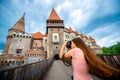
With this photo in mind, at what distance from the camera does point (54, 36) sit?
1217 inches

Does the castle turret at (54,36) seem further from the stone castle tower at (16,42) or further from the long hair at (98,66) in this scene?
the long hair at (98,66)

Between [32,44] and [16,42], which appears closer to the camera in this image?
[16,42]

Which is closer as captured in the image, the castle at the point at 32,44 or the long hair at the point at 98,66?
the long hair at the point at 98,66

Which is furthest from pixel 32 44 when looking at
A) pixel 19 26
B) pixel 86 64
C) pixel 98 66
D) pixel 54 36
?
pixel 98 66

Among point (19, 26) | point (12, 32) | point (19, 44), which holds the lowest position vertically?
point (19, 44)

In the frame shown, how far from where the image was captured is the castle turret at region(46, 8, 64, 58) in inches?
1154

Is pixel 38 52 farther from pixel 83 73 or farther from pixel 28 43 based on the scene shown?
pixel 83 73

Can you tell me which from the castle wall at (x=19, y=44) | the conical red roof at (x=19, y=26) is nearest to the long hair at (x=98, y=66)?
the castle wall at (x=19, y=44)

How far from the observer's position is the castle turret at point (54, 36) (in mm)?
29312

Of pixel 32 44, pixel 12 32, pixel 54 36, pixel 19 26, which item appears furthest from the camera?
pixel 19 26

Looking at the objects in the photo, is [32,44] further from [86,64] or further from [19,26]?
[86,64]

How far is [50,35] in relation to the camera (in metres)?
31.1

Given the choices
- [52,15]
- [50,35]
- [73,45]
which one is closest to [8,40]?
[50,35]

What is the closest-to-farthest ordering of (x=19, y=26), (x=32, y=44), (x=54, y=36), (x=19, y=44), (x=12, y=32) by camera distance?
(x=54, y=36)
(x=19, y=44)
(x=12, y=32)
(x=32, y=44)
(x=19, y=26)
